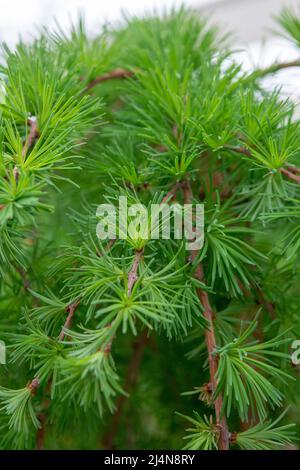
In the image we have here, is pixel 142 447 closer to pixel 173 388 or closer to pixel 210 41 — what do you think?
pixel 173 388

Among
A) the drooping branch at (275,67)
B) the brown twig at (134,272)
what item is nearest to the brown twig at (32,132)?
the brown twig at (134,272)

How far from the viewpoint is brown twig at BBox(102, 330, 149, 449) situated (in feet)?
2.48

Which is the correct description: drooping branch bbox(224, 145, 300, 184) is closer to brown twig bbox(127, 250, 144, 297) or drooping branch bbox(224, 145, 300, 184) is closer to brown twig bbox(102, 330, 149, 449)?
brown twig bbox(127, 250, 144, 297)

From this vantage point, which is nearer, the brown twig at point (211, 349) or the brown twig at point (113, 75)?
the brown twig at point (211, 349)

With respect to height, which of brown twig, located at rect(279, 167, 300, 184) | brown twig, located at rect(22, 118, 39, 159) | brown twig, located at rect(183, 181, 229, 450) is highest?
Result: brown twig, located at rect(22, 118, 39, 159)

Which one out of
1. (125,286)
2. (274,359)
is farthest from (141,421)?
(125,286)

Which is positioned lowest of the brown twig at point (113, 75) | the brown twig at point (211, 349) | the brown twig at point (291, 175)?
the brown twig at point (211, 349)

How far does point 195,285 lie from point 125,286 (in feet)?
0.26

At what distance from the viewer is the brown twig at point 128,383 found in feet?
2.48

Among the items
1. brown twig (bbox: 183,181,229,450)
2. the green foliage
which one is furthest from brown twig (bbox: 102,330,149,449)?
brown twig (bbox: 183,181,229,450)

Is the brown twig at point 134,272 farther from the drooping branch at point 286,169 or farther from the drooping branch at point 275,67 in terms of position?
the drooping branch at point 275,67

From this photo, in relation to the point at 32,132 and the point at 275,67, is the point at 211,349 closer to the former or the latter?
the point at 32,132

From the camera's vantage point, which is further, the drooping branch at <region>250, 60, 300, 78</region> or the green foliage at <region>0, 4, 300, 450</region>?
the drooping branch at <region>250, 60, 300, 78</region>

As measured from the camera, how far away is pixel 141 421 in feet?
2.57
